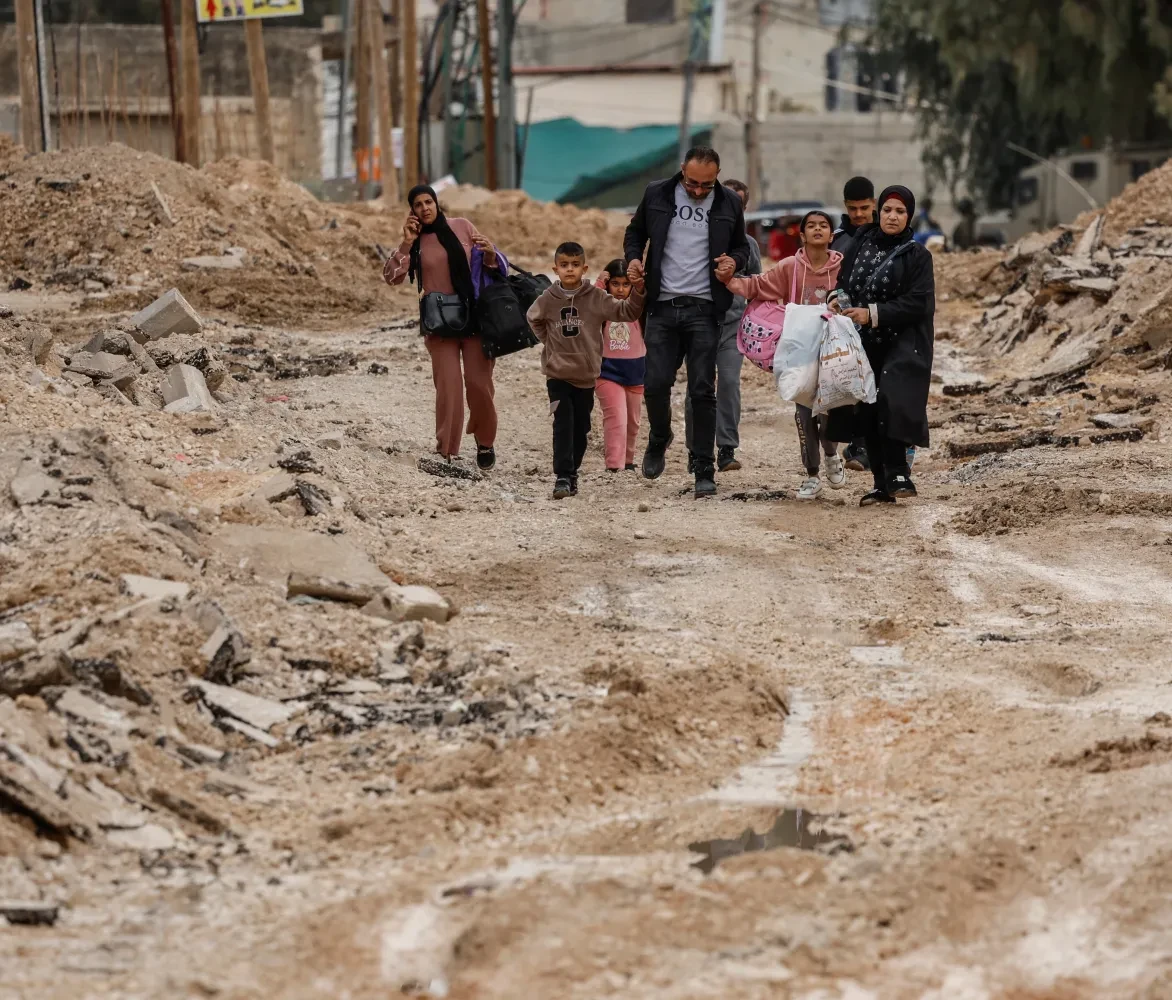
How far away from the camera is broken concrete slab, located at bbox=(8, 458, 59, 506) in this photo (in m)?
7.11

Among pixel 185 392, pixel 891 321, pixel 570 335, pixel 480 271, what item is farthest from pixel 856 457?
pixel 185 392

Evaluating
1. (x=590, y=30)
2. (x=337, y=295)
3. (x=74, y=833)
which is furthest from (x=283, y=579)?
(x=590, y=30)

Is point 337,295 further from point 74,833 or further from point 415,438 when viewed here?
point 74,833

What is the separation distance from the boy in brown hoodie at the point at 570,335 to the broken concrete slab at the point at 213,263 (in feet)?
31.1

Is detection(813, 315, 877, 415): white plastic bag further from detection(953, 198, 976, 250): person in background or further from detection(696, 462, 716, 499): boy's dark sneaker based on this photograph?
detection(953, 198, 976, 250): person in background

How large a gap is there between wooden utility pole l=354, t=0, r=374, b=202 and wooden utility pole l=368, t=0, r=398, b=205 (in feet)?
0.51

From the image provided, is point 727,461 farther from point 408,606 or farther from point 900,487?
point 408,606

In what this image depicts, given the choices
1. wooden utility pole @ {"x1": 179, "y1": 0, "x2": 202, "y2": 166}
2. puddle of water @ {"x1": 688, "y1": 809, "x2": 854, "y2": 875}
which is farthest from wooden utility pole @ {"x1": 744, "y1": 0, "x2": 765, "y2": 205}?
puddle of water @ {"x1": 688, "y1": 809, "x2": 854, "y2": 875}

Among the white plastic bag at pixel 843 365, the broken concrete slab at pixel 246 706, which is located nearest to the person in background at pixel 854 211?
the white plastic bag at pixel 843 365

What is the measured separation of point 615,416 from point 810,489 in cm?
117

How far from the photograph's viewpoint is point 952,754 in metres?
5.55

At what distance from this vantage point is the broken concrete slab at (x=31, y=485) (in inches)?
280

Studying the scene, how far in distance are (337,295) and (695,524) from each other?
35.4 feet

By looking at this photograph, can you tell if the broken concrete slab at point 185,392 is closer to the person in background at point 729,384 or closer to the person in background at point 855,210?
the person in background at point 729,384
